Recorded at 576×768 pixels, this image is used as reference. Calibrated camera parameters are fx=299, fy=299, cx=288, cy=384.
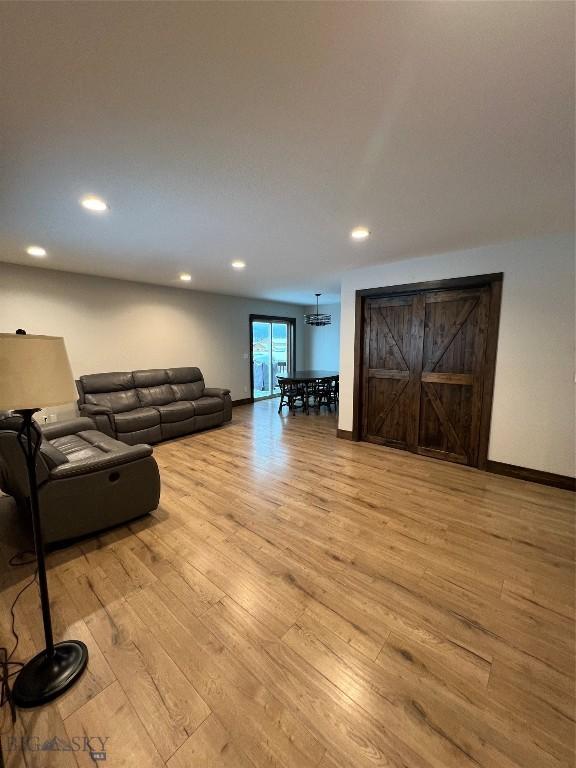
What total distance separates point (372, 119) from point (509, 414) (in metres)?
3.17

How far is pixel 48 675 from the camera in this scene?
1269 mm

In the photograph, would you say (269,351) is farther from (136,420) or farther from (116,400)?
(136,420)

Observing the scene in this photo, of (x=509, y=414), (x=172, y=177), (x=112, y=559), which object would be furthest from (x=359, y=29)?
(x=509, y=414)

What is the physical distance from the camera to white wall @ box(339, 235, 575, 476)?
114 inches

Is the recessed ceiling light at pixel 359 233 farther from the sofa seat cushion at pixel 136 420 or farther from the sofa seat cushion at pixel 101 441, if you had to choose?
the sofa seat cushion at pixel 136 420

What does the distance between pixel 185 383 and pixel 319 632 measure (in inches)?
189

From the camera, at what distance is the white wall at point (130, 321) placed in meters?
4.16

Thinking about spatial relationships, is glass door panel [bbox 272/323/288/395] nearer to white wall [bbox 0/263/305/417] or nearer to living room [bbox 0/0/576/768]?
white wall [bbox 0/263/305/417]

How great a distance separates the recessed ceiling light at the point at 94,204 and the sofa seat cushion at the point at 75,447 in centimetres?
199

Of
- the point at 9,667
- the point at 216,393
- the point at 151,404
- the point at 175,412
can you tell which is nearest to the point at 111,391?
the point at 151,404

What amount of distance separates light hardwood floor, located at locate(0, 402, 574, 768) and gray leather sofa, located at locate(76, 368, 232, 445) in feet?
6.12

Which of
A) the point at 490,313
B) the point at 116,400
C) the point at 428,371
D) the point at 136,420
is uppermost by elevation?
the point at 490,313

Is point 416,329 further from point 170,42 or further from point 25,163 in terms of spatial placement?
point 25,163

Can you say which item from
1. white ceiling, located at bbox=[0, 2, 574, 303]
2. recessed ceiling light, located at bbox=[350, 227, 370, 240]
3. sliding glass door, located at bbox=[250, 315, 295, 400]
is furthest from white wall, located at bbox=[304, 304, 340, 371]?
white ceiling, located at bbox=[0, 2, 574, 303]
